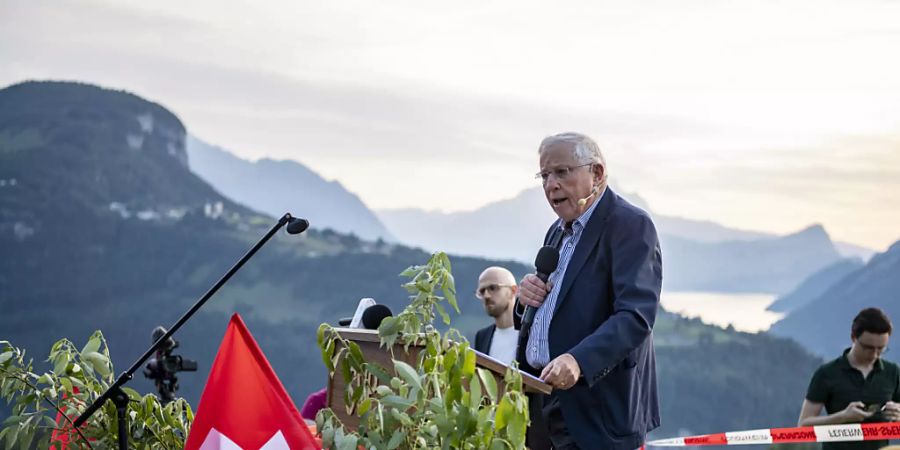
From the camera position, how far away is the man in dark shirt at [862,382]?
203 inches

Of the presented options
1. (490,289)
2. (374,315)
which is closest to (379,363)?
(374,315)

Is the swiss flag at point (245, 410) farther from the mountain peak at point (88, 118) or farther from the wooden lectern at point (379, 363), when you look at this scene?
the mountain peak at point (88, 118)

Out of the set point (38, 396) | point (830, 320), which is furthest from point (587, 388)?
point (830, 320)

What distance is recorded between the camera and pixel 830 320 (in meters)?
22.9

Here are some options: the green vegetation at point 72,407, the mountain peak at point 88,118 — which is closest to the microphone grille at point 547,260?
the green vegetation at point 72,407

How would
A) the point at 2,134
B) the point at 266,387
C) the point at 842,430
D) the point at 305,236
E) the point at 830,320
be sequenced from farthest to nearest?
1. the point at 305,236
2. the point at 2,134
3. the point at 830,320
4. the point at 842,430
5. the point at 266,387

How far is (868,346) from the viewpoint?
5172 millimetres

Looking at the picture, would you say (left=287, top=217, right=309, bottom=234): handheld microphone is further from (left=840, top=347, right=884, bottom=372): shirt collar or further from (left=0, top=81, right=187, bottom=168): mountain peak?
(left=0, top=81, right=187, bottom=168): mountain peak

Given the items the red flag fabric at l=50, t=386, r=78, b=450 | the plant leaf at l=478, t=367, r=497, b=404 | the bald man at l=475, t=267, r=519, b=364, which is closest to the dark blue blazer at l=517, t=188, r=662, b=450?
the plant leaf at l=478, t=367, r=497, b=404

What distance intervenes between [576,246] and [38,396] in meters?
1.41

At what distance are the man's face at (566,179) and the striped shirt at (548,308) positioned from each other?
0.04 metres

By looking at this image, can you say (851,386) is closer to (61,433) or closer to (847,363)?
(847,363)

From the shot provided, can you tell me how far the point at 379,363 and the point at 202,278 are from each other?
25871 mm

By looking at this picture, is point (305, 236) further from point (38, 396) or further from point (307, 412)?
point (38, 396)
